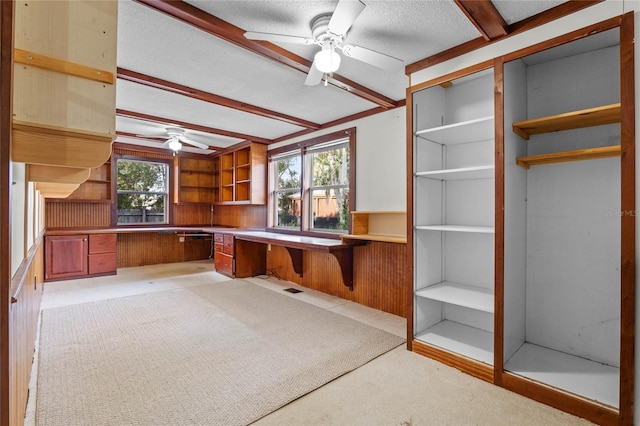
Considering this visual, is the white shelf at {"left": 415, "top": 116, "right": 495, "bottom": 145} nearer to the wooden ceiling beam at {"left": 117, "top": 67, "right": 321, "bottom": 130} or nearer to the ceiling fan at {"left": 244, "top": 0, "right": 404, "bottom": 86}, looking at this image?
the ceiling fan at {"left": 244, "top": 0, "right": 404, "bottom": 86}

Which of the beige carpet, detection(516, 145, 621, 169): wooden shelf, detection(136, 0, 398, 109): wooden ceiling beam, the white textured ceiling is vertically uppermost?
the white textured ceiling

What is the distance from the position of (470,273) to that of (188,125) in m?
4.36

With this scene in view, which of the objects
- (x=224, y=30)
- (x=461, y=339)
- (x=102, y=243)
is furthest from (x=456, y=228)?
(x=102, y=243)

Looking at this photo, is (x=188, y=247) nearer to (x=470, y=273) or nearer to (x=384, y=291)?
(x=384, y=291)

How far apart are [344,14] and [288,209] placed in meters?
4.04

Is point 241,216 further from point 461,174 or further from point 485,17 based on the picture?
point 485,17

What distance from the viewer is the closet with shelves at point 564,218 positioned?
2213mm

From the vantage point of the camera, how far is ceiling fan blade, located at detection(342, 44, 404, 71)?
2.20 meters

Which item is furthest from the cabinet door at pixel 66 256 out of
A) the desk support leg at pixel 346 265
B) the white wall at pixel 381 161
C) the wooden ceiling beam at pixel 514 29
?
the wooden ceiling beam at pixel 514 29

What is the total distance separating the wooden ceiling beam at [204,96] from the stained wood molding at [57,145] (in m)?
2.17

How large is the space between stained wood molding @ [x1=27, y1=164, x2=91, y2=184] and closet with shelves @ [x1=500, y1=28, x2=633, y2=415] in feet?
8.94

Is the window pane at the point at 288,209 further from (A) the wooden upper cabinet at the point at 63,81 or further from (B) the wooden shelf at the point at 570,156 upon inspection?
(A) the wooden upper cabinet at the point at 63,81

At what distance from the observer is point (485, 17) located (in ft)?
6.71

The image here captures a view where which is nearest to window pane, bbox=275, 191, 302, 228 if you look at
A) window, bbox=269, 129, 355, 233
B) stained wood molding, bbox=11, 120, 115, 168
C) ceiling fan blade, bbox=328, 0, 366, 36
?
window, bbox=269, 129, 355, 233
